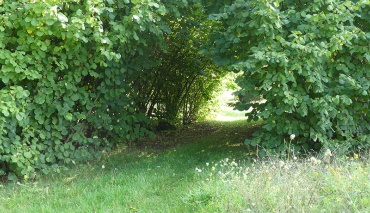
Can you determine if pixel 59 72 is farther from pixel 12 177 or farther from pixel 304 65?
pixel 304 65

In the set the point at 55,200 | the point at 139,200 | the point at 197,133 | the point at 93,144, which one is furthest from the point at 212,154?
the point at 197,133

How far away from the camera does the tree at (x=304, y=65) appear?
210 inches

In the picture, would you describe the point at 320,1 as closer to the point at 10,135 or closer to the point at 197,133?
the point at 10,135

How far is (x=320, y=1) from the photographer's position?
17.9 ft

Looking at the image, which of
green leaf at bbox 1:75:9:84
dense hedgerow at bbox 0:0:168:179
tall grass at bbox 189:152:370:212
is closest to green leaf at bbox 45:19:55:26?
dense hedgerow at bbox 0:0:168:179

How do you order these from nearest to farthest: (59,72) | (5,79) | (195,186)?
(195,186)
(5,79)
(59,72)

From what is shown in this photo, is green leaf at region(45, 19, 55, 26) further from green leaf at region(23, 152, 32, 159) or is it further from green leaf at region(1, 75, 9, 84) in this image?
green leaf at region(23, 152, 32, 159)

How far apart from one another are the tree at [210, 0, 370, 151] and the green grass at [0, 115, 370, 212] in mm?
700

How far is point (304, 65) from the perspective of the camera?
17.6 ft

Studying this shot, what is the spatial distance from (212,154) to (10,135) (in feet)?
10.7

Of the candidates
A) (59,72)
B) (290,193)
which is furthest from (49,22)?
(290,193)

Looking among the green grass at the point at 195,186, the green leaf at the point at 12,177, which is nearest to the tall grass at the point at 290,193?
the green grass at the point at 195,186

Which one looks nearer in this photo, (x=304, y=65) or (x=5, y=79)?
(x=5, y=79)

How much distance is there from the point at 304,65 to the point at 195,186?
85.5 inches
